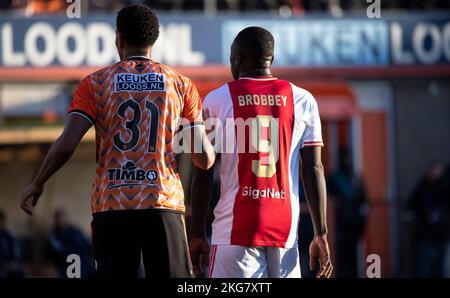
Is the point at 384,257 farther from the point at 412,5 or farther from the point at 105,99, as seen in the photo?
the point at 105,99

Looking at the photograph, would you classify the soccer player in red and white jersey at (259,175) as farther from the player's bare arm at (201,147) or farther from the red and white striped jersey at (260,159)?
the player's bare arm at (201,147)

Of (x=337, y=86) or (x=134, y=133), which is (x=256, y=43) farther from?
(x=337, y=86)

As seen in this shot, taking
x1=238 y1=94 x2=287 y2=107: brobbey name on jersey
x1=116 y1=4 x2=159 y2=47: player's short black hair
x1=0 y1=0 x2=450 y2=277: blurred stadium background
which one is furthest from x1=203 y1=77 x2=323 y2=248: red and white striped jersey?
x1=0 y1=0 x2=450 y2=277: blurred stadium background

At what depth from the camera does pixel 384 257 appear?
851 inches

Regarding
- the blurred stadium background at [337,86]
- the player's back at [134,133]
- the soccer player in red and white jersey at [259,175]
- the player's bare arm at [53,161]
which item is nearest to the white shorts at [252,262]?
the soccer player in red and white jersey at [259,175]

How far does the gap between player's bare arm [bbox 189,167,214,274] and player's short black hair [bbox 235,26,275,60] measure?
82cm

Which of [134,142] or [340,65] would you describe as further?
[340,65]

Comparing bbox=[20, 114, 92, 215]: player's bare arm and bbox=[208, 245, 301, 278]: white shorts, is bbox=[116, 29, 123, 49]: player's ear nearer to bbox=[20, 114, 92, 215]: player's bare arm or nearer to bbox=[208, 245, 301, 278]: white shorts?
bbox=[20, 114, 92, 215]: player's bare arm

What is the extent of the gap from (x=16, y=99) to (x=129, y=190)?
14701 millimetres

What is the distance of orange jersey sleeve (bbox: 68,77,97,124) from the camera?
6.94 m

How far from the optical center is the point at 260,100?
24.4 ft

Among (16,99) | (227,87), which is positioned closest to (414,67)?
(16,99)

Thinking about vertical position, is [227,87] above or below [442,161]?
above

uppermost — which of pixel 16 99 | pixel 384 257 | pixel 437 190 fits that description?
pixel 16 99
